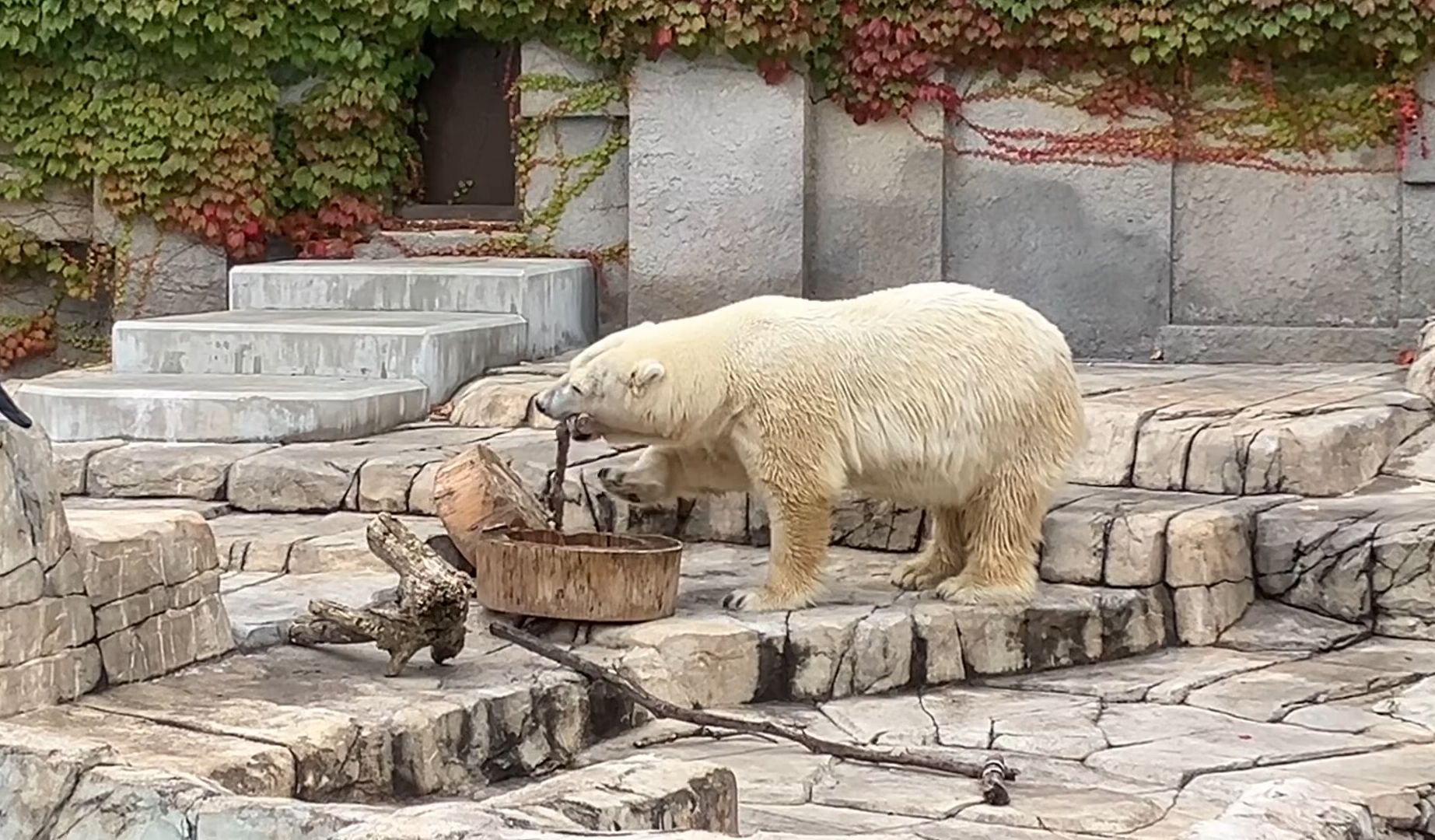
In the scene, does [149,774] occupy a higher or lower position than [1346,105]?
lower

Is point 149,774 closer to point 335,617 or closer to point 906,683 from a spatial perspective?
point 335,617

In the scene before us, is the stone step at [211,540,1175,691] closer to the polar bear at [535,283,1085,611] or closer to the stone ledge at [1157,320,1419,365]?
the polar bear at [535,283,1085,611]

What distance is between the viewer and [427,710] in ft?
16.7

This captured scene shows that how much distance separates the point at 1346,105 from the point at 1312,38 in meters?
0.42

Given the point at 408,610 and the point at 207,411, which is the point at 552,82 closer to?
the point at 207,411

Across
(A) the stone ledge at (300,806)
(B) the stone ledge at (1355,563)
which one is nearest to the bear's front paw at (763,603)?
(B) the stone ledge at (1355,563)

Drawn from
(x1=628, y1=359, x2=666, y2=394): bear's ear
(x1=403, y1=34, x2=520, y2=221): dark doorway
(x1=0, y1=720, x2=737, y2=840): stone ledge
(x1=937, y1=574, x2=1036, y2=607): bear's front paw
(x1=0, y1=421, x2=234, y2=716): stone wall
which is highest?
(x1=403, y1=34, x2=520, y2=221): dark doorway

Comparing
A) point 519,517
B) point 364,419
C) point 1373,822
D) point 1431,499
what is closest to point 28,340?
point 364,419

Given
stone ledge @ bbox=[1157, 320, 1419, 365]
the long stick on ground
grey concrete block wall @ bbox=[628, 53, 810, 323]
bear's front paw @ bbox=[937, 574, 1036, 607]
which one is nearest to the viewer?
the long stick on ground

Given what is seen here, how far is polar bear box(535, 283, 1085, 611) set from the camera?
638 centimetres

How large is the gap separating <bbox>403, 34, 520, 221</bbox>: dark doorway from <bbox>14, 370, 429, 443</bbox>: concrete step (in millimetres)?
3215

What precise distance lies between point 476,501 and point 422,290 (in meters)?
3.87

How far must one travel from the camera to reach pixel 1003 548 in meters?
6.56

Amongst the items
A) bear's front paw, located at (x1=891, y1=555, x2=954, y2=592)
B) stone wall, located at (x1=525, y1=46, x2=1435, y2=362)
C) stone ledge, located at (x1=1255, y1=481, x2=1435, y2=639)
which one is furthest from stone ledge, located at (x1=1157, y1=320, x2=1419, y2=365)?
bear's front paw, located at (x1=891, y1=555, x2=954, y2=592)
